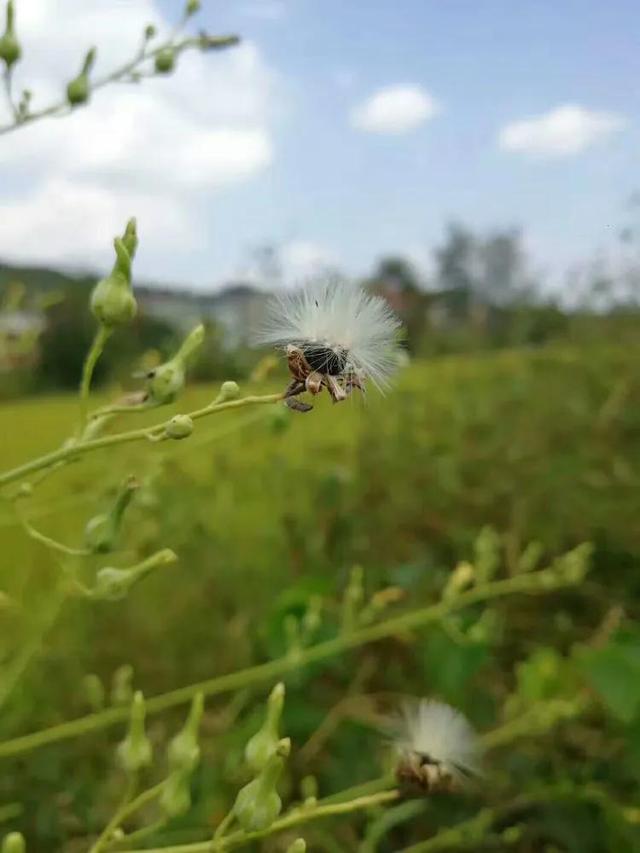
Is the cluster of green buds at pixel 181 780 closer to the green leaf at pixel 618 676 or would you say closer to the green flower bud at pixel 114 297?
the green flower bud at pixel 114 297

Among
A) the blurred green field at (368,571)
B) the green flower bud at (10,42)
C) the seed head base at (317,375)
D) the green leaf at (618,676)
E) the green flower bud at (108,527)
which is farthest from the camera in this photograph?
the blurred green field at (368,571)

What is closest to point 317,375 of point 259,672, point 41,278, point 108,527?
point 108,527

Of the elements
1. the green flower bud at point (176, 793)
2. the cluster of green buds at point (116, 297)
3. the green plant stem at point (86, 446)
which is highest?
the cluster of green buds at point (116, 297)

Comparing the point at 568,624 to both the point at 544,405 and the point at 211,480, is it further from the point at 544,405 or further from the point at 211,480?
the point at 211,480

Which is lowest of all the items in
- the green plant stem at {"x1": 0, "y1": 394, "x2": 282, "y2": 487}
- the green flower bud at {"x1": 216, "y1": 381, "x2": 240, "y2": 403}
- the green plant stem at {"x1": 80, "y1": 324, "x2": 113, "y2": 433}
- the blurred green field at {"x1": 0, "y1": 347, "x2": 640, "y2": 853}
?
the blurred green field at {"x1": 0, "y1": 347, "x2": 640, "y2": 853}

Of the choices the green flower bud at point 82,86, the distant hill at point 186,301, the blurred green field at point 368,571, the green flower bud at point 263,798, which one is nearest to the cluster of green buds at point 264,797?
the green flower bud at point 263,798

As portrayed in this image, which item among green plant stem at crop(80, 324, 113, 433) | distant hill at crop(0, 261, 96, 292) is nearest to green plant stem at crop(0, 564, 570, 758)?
green plant stem at crop(80, 324, 113, 433)

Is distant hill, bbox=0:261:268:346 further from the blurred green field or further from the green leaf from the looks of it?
the green leaf
